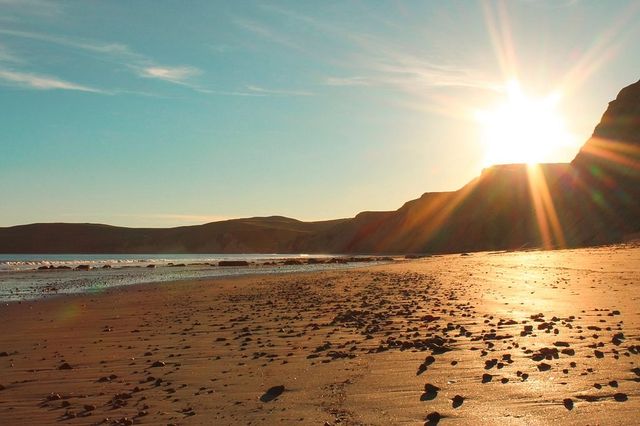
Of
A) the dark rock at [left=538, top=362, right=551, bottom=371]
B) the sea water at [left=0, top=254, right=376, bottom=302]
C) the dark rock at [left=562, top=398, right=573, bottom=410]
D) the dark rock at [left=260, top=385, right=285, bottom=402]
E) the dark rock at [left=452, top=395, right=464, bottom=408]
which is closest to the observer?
the dark rock at [left=562, top=398, right=573, bottom=410]

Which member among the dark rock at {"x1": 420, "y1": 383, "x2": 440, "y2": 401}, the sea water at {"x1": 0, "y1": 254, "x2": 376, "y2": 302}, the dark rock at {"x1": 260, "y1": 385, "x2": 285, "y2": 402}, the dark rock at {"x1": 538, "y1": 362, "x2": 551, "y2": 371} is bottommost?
the dark rock at {"x1": 260, "y1": 385, "x2": 285, "y2": 402}

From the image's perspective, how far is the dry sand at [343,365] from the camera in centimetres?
675

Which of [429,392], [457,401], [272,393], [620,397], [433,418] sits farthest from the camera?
[272,393]

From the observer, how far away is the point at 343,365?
366 inches

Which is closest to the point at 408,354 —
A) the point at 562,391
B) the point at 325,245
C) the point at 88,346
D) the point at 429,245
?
the point at 562,391

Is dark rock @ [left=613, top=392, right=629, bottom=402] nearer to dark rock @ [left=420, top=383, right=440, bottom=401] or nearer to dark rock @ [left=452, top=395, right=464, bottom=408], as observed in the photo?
dark rock @ [left=452, top=395, right=464, bottom=408]

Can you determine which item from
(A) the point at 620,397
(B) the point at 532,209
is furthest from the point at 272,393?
(B) the point at 532,209

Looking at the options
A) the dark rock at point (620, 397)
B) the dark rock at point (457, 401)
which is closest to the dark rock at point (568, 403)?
the dark rock at point (620, 397)

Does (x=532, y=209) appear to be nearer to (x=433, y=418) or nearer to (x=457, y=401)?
(x=457, y=401)

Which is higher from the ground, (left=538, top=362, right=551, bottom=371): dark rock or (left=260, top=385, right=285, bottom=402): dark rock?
(left=538, top=362, right=551, bottom=371): dark rock

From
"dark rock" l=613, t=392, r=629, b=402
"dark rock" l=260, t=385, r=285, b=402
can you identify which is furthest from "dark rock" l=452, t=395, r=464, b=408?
"dark rock" l=260, t=385, r=285, b=402

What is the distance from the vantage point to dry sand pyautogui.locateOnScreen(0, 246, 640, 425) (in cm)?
675

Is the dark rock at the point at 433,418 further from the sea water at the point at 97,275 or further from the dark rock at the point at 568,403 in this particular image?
the sea water at the point at 97,275

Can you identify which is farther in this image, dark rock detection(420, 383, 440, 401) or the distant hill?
the distant hill
